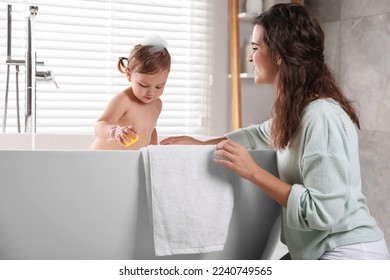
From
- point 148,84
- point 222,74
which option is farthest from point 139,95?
point 222,74

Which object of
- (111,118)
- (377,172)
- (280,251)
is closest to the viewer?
(111,118)

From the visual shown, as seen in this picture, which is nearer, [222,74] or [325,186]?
[325,186]

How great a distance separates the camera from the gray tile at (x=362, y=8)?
3.15 m

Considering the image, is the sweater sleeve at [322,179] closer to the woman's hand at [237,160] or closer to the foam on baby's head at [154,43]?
the woman's hand at [237,160]

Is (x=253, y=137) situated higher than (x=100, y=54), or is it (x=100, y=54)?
(x=100, y=54)

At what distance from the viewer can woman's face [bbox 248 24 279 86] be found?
1710mm

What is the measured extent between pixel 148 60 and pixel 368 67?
150 centimetres

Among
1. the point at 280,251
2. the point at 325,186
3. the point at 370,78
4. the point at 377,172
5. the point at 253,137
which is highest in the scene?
the point at 370,78

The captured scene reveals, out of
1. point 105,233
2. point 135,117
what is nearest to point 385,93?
point 135,117

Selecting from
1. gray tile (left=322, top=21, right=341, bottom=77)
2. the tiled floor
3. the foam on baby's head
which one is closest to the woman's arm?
the foam on baby's head

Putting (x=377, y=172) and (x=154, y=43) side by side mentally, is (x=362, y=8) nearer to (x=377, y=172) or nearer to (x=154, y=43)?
(x=377, y=172)

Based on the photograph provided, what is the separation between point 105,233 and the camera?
1.72 m

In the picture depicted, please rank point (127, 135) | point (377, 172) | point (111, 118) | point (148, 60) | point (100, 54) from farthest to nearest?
1. point (100, 54)
2. point (377, 172)
3. point (111, 118)
4. point (148, 60)
5. point (127, 135)

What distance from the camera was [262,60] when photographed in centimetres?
173
